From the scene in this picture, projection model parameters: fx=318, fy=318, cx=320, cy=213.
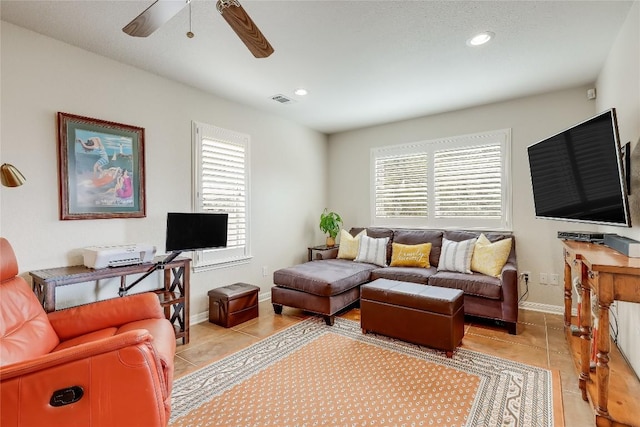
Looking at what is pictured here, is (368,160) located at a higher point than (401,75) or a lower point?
lower

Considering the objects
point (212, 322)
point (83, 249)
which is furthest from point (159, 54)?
point (212, 322)

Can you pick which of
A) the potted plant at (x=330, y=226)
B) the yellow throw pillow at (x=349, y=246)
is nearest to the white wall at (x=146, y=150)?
the potted plant at (x=330, y=226)

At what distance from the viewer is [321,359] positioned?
2.60m

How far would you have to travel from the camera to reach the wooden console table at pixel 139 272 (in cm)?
216

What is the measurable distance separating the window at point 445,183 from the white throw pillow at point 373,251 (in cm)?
66

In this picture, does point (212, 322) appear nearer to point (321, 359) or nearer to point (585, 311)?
point (321, 359)

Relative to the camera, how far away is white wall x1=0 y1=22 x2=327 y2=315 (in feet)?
7.67

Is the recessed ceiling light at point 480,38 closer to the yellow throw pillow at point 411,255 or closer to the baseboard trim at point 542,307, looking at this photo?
the yellow throw pillow at point 411,255

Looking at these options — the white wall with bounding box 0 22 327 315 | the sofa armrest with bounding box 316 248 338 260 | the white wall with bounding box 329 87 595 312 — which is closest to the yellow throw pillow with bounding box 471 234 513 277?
the white wall with bounding box 329 87 595 312

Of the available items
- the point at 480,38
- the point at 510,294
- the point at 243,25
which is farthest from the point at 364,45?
the point at 510,294

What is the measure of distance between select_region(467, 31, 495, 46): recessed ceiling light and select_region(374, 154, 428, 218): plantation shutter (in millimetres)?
2065

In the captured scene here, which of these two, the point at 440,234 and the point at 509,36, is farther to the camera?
the point at 440,234

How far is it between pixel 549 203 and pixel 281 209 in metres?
3.15

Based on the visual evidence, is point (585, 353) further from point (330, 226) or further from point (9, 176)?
point (9, 176)
